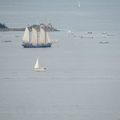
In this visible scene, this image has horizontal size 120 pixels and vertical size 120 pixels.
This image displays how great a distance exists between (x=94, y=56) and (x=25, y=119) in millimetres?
15392

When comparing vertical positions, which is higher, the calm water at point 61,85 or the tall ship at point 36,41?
the tall ship at point 36,41

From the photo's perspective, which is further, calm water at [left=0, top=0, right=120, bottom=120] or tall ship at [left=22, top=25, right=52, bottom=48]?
tall ship at [left=22, top=25, right=52, bottom=48]

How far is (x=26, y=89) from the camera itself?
15.9 meters

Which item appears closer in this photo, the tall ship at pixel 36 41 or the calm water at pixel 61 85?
the calm water at pixel 61 85

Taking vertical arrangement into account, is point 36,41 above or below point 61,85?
above

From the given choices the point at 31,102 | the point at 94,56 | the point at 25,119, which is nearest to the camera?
the point at 25,119

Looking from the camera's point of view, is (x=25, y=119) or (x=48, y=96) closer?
(x=25, y=119)

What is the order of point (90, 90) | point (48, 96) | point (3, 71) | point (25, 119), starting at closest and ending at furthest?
point (25, 119), point (48, 96), point (90, 90), point (3, 71)

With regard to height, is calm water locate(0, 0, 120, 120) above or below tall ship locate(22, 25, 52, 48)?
below

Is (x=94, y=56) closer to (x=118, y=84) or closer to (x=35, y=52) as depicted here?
(x=35, y=52)

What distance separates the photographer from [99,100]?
45.6 ft

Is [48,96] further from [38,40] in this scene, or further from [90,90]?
[38,40]

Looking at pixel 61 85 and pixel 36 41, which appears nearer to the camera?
pixel 61 85

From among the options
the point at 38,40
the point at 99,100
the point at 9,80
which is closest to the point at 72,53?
the point at 38,40
